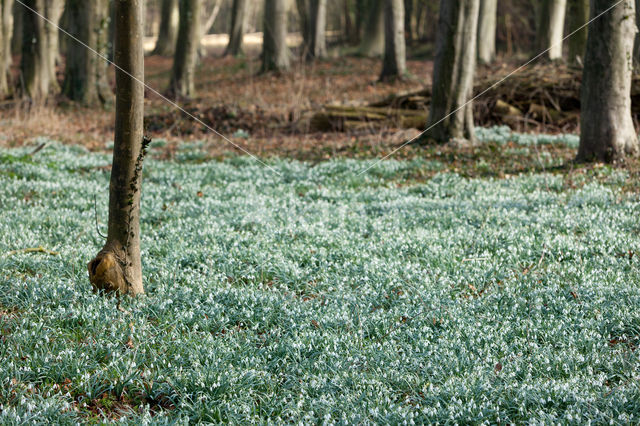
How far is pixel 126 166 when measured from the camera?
5.10 metres

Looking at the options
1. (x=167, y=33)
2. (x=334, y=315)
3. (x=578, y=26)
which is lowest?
(x=334, y=315)

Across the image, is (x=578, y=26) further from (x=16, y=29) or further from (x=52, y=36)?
(x=16, y=29)

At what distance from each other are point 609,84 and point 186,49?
616 inches

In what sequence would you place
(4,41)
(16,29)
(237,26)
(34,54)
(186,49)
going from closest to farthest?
(34,54)
(186,49)
(4,41)
(16,29)
(237,26)

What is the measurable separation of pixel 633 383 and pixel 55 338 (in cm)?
385

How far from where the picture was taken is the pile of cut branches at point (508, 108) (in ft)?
52.4

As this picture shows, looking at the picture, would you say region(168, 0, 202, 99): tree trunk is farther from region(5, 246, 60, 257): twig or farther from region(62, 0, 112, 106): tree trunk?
region(5, 246, 60, 257): twig

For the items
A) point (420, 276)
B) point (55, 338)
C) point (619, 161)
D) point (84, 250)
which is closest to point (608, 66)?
point (619, 161)

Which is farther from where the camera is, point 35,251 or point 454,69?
point 454,69

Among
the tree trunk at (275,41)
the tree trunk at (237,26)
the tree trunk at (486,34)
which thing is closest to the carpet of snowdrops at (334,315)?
the tree trunk at (275,41)

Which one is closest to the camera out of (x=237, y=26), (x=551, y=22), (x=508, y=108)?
(x=508, y=108)

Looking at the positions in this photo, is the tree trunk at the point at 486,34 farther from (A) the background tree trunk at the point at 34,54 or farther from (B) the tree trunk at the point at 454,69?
(A) the background tree trunk at the point at 34,54

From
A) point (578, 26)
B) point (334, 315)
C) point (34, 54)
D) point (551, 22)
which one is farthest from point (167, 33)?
point (334, 315)

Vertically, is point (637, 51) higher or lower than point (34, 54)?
lower
